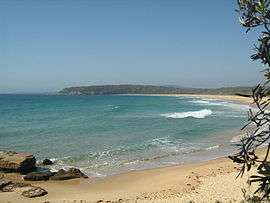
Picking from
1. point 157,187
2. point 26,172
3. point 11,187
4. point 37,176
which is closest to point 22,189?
point 11,187

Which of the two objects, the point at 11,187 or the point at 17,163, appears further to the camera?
the point at 17,163

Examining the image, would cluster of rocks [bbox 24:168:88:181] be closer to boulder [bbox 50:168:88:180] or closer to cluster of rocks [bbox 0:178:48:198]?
boulder [bbox 50:168:88:180]

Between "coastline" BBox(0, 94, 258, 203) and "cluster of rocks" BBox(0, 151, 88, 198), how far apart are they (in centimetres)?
46

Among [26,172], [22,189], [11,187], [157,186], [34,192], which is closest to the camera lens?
[34,192]

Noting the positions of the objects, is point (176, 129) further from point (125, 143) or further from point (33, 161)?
point (33, 161)

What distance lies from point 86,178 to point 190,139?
14.5m

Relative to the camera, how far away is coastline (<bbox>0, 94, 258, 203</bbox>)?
1586 cm

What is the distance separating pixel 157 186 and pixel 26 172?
6.89 metres

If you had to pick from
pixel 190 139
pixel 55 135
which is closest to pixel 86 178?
pixel 190 139

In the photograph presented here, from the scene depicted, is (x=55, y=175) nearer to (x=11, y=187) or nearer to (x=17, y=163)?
(x=17, y=163)

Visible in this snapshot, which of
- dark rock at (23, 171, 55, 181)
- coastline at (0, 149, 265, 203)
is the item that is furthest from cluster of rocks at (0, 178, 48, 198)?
dark rock at (23, 171, 55, 181)

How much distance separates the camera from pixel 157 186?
1805cm

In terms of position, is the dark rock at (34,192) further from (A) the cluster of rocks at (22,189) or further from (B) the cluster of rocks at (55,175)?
(B) the cluster of rocks at (55,175)

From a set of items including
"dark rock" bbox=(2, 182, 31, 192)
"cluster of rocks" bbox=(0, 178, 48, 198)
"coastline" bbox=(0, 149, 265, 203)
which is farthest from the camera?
"dark rock" bbox=(2, 182, 31, 192)
